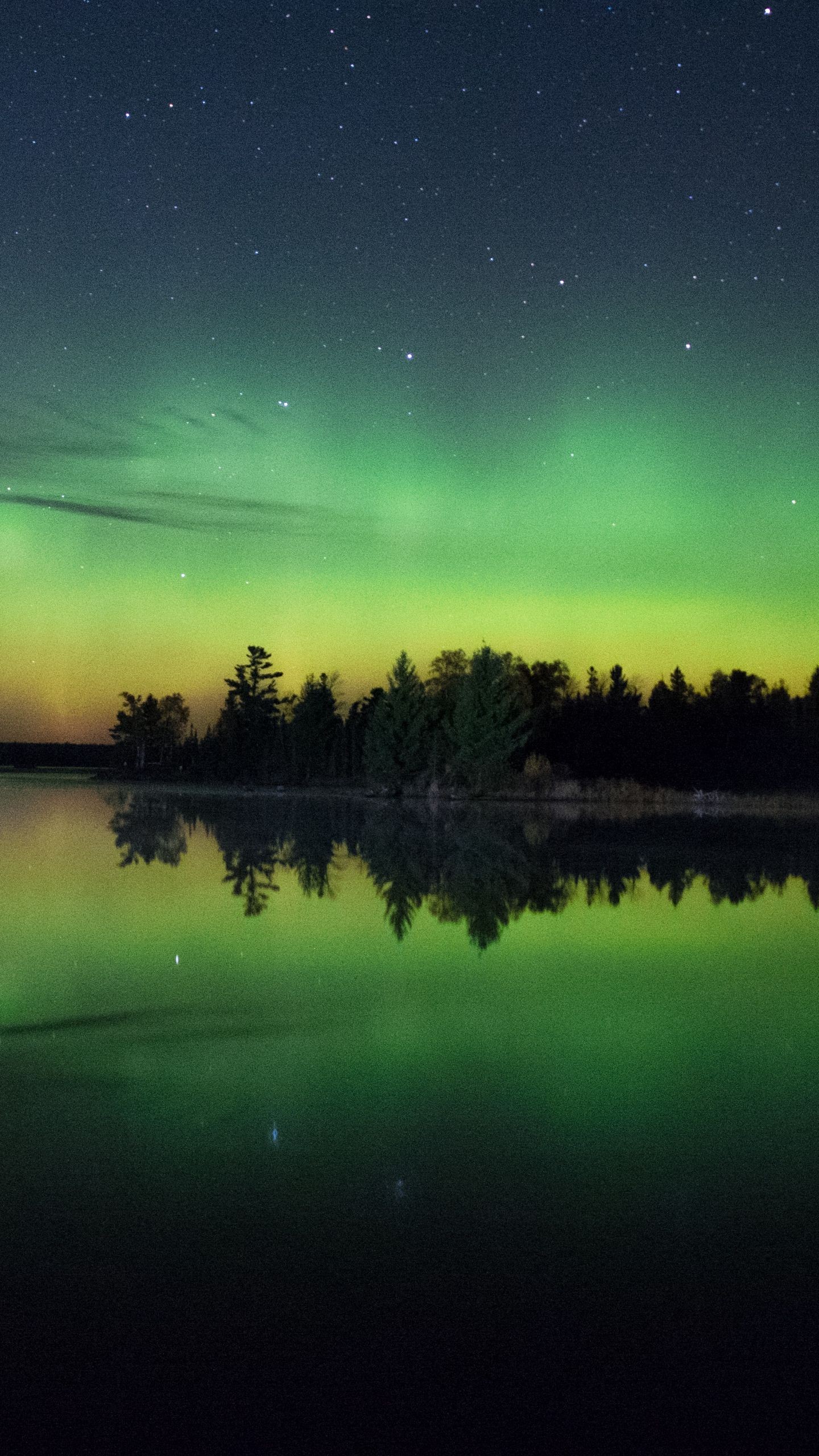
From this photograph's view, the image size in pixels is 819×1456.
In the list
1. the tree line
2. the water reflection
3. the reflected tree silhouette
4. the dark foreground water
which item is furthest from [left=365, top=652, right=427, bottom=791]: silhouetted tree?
the dark foreground water

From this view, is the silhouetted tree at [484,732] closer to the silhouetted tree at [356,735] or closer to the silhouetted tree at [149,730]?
the silhouetted tree at [356,735]

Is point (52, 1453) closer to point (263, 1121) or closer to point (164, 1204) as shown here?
point (164, 1204)

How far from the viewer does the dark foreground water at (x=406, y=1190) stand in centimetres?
354

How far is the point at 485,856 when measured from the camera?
22.8 metres

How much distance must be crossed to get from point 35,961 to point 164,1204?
5.94 m

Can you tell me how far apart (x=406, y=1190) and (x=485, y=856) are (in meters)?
17.7

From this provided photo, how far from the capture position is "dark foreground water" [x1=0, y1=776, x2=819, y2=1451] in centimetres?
354

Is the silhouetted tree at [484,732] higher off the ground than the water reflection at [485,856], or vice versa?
the silhouetted tree at [484,732]

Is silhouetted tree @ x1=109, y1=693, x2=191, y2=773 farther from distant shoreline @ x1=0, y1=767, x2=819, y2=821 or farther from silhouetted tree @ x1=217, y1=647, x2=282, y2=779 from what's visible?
distant shoreline @ x1=0, y1=767, x2=819, y2=821

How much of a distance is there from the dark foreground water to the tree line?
48.3 meters

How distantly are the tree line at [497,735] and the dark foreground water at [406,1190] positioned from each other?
159ft

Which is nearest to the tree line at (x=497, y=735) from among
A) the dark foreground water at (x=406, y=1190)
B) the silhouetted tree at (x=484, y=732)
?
the silhouetted tree at (x=484, y=732)

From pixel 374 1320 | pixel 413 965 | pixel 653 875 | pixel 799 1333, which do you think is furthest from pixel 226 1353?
pixel 653 875

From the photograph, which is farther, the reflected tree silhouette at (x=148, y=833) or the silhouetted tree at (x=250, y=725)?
the silhouetted tree at (x=250, y=725)
